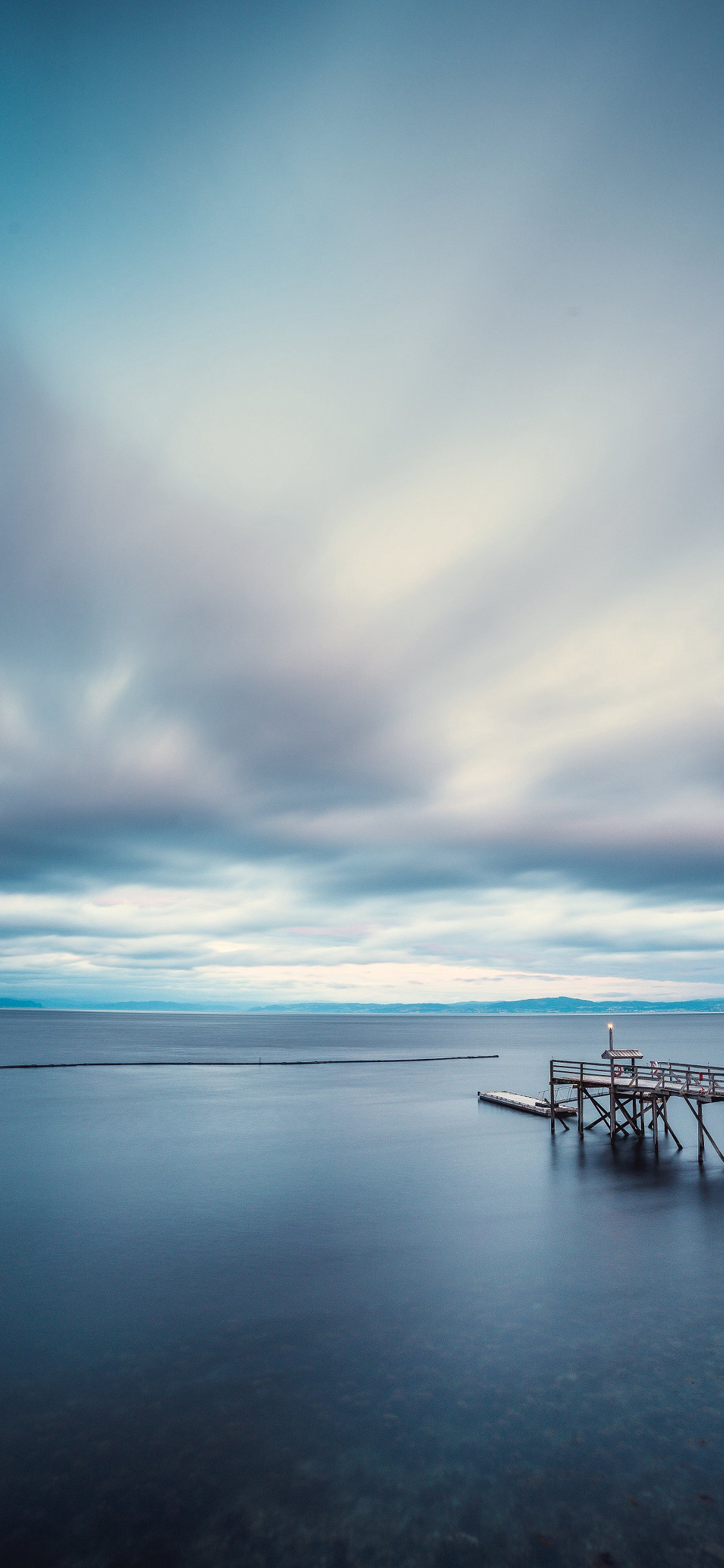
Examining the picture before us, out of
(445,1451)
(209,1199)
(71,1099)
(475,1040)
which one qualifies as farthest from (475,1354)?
(475,1040)

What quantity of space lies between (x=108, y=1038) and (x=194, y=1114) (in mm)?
119670

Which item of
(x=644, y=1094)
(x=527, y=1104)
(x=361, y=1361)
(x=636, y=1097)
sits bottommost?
(x=527, y=1104)

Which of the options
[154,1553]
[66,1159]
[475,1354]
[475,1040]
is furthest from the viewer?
[475,1040]

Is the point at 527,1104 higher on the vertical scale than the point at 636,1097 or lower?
lower

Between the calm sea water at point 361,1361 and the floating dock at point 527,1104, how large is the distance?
1306 cm

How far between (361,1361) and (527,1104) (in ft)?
146

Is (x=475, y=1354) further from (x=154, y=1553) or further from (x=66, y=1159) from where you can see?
(x=66, y=1159)

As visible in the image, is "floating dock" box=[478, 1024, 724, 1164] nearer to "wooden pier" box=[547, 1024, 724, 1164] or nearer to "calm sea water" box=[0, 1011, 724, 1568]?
"wooden pier" box=[547, 1024, 724, 1164]

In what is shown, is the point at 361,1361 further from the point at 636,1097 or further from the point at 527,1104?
the point at 527,1104

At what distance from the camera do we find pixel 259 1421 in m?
14.8

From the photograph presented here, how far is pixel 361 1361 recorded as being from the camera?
17.2 m

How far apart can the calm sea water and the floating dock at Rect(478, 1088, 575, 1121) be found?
13.1 m

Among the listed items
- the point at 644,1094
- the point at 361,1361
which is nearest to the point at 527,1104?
the point at 644,1094

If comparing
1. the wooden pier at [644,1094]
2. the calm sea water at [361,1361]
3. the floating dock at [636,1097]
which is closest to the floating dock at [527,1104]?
the floating dock at [636,1097]
